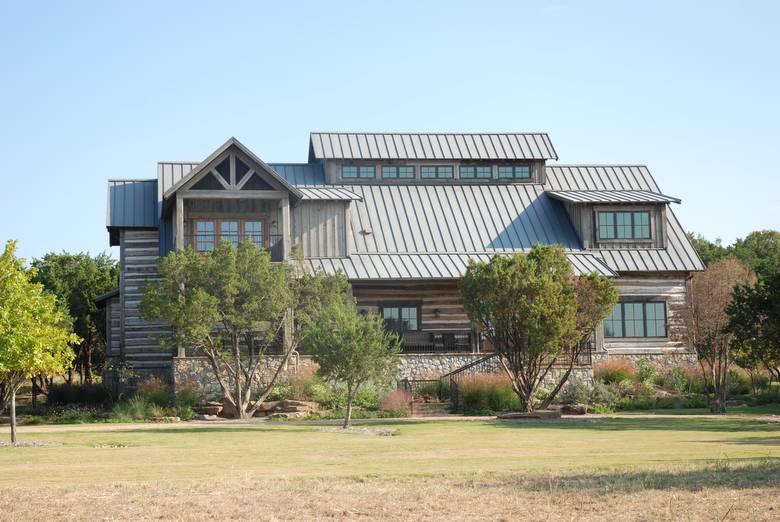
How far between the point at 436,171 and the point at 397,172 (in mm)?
1948

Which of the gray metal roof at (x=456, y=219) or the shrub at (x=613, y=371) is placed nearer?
the shrub at (x=613, y=371)

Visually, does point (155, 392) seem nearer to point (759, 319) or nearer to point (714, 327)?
point (714, 327)

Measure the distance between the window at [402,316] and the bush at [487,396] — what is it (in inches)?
296

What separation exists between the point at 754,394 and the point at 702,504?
2938 centimetres

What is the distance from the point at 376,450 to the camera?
72.0ft

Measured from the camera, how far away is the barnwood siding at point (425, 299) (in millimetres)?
45656

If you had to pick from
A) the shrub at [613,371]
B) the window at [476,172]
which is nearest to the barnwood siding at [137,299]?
the window at [476,172]

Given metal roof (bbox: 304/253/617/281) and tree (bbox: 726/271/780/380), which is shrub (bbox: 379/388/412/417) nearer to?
metal roof (bbox: 304/253/617/281)

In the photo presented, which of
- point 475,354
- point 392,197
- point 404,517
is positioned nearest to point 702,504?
point 404,517

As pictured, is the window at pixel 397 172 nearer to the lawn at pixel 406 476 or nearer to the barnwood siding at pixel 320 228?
the barnwood siding at pixel 320 228

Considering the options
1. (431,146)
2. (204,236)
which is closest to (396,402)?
(204,236)

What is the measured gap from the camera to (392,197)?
50938 mm

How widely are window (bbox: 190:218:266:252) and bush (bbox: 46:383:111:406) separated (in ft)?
23.8

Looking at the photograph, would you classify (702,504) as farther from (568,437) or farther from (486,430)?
(486,430)
